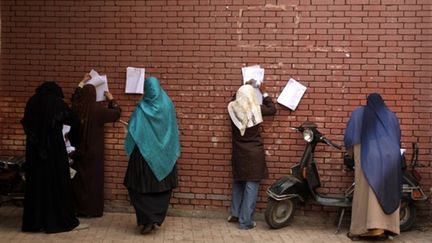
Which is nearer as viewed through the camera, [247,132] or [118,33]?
[247,132]

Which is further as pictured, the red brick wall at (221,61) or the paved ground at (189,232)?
the red brick wall at (221,61)

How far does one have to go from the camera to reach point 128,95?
23.6 ft

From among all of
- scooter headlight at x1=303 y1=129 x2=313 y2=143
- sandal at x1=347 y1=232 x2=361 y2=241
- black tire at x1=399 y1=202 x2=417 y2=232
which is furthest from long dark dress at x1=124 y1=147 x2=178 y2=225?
black tire at x1=399 y1=202 x2=417 y2=232

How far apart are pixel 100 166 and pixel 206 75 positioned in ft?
6.06

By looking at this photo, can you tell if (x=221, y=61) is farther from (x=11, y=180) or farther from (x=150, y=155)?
(x=11, y=180)

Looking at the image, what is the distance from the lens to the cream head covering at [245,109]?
21.4 ft

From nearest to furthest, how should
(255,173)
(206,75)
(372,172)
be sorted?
(372,172) < (255,173) < (206,75)

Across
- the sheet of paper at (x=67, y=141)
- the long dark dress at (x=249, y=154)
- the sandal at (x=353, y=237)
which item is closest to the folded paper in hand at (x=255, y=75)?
the long dark dress at (x=249, y=154)

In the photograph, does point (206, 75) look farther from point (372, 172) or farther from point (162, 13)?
point (372, 172)

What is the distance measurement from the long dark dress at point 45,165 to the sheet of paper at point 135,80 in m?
1.05

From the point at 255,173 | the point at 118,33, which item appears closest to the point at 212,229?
the point at 255,173

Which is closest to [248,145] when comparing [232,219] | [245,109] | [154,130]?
[245,109]

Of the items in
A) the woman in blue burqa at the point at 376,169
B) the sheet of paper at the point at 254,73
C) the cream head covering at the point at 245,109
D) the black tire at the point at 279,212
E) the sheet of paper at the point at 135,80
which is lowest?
the black tire at the point at 279,212

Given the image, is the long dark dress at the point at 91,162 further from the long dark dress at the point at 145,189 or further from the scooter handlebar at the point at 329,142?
the scooter handlebar at the point at 329,142
